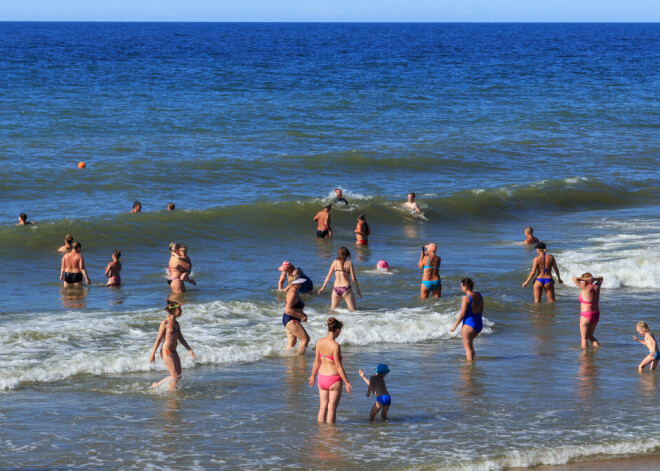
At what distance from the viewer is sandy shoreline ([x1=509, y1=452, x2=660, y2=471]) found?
9983 mm

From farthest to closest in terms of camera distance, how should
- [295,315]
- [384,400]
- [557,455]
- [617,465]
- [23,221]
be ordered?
1. [23,221]
2. [295,315]
3. [384,400]
4. [557,455]
5. [617,465]

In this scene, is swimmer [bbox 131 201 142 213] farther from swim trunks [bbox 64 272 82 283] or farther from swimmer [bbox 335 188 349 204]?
swim trunks [bbox 64 272 82 283]

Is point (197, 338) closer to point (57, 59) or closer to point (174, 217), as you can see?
point (174, 217)

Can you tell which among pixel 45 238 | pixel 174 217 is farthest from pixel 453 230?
pixel 45 238

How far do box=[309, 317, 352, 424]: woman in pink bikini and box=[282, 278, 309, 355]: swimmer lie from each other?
3023mm

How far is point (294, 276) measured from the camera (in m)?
14.7

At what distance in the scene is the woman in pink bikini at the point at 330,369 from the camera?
10516 millimetres

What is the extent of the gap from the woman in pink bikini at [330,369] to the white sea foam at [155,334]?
11.1 ft

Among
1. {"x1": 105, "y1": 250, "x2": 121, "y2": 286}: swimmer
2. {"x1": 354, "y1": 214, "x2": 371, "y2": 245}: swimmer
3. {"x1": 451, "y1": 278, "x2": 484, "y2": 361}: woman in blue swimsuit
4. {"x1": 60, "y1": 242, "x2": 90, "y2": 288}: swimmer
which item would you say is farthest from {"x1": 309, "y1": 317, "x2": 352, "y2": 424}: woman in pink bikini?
{"x1": 354, "y1": 214, "x2": 371, "y2": 245}: swimmer

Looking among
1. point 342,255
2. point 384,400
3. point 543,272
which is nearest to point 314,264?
point 342,255

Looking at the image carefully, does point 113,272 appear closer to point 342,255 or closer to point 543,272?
point 342,255

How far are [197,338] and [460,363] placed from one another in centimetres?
434

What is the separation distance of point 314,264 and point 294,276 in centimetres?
697

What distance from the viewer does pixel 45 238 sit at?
22.8m
